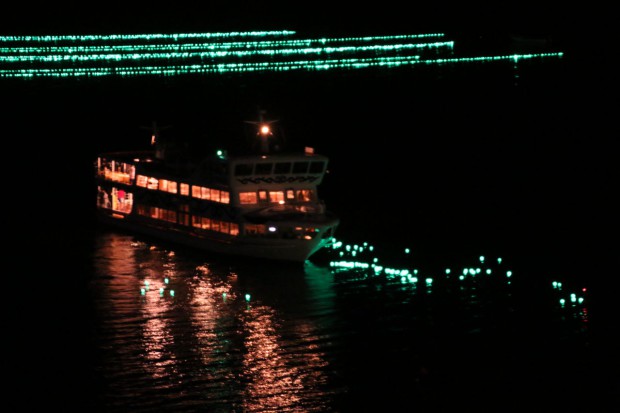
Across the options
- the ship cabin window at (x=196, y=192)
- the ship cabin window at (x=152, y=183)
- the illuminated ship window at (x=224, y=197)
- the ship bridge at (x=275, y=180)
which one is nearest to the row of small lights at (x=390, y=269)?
the ship bridge at (x=275, y=180)

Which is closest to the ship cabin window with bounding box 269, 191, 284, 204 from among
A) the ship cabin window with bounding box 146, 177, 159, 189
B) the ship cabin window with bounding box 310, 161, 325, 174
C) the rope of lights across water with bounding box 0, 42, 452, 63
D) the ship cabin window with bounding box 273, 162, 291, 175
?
the ship cabin window with bounding box 273, 162, 291, 175

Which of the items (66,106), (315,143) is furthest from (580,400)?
(66,106)

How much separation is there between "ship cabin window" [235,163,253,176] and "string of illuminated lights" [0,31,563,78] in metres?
104

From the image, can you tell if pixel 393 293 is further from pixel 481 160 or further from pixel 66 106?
pixel 66 106

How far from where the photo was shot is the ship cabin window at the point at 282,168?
4681 cm

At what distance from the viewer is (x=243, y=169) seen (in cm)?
4656

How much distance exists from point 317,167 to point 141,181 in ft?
29.0

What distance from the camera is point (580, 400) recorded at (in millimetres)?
32344

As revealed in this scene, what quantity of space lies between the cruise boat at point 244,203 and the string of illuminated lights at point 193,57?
9875 cm

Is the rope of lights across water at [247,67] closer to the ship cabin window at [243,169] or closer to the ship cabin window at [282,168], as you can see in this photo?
the ship cabin window at [243,169]

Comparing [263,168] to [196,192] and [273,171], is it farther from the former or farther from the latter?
[196,192]

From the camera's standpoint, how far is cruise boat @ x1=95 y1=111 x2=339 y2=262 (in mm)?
45375

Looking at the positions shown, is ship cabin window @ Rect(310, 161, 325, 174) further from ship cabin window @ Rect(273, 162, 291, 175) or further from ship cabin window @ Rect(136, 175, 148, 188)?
ship cabin window @ Rect(136, 175, 148, 188)

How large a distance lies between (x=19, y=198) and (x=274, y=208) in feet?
71.1
